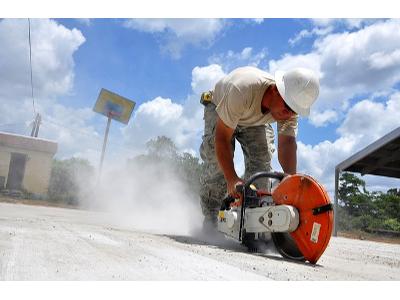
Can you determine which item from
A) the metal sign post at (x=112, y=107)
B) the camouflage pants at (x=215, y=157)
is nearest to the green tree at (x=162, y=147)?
the metal sign post at (x=112, y=107)

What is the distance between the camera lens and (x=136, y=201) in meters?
9.02

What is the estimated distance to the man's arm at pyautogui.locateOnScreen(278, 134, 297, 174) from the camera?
Answer: 3.72m

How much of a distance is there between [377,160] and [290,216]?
29.6 feet

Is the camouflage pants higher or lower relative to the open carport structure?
lower

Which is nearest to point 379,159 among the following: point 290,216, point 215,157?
point 215,157

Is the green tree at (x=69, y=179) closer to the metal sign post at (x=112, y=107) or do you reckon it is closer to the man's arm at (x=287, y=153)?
the metal sign post at (x=112, y=107)

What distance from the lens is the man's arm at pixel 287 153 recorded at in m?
3.72

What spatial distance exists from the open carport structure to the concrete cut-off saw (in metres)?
6.87

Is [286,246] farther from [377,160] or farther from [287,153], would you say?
[377,160]

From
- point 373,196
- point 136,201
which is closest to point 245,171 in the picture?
point 136,201

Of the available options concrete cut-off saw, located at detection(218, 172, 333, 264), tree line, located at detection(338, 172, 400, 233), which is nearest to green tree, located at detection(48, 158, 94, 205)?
tree line, located at detection(338, 172, 400, 233)

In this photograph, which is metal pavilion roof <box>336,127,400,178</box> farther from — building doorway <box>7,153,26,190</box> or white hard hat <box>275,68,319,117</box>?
building doorway <box>7,153,26,190</box>

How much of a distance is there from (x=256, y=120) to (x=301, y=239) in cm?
143
